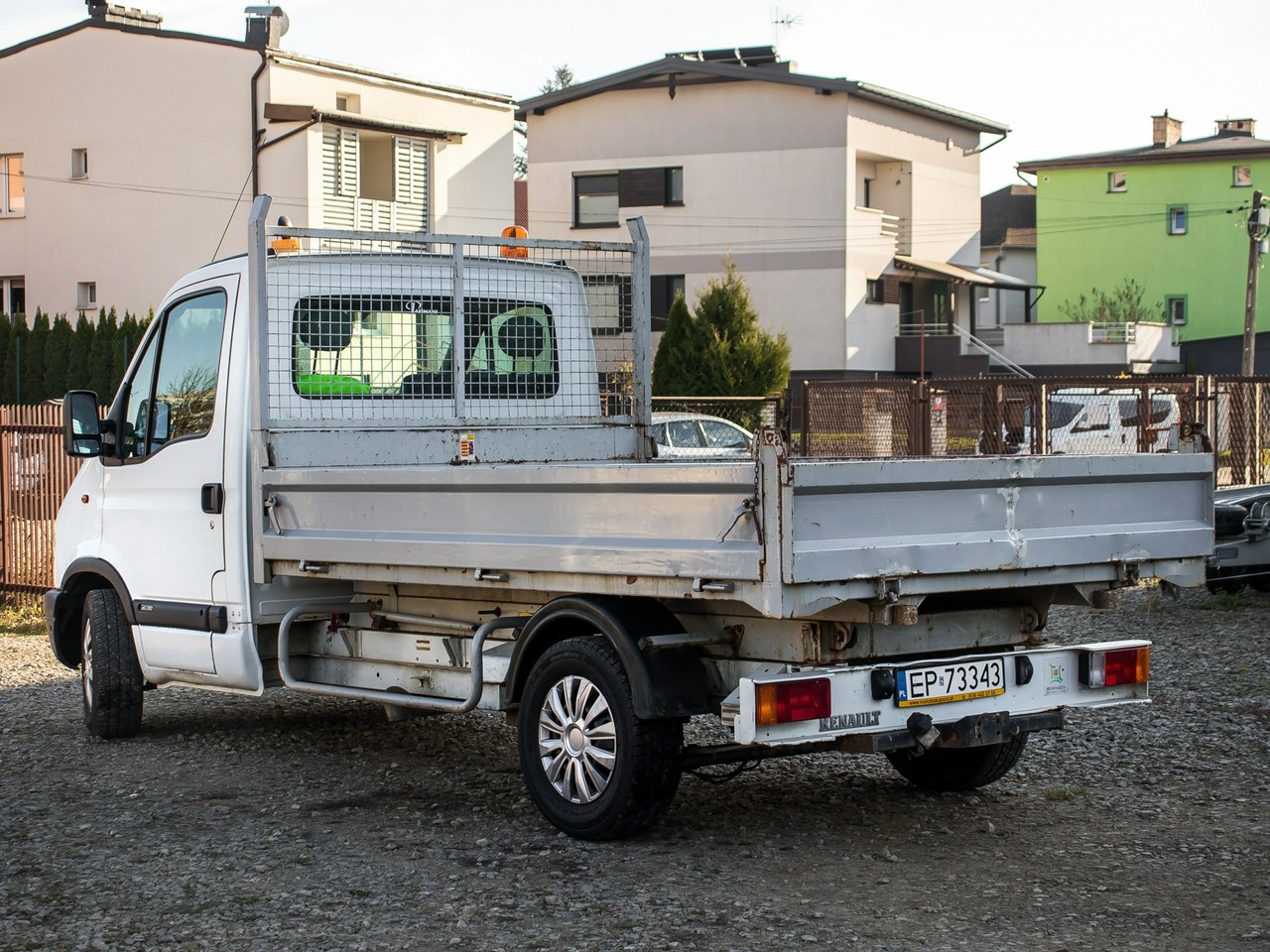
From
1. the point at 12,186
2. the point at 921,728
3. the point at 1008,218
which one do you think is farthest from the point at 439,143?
the point at 1008,218

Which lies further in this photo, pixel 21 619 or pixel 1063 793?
pixel 21 619

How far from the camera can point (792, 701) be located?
5672mm

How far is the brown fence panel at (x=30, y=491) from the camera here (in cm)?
1462

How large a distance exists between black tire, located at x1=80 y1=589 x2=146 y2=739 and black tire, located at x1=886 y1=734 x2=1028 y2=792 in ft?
13.2

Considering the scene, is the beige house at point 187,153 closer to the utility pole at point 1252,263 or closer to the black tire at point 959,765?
the utility pole at point 1252,263

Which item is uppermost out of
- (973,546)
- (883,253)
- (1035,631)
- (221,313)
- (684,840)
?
(883,253)

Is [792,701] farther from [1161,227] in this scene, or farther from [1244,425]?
[1161,227]

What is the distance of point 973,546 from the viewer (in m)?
5.79

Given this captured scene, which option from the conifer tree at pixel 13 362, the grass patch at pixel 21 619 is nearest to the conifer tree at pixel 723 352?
the conifer tree at pixel 13 362

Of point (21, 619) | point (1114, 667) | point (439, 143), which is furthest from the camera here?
point (439, 143)

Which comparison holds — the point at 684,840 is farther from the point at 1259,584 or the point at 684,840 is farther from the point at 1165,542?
the point at 1259,584

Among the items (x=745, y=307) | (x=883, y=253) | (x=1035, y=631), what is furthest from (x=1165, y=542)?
(x=883, y=253)

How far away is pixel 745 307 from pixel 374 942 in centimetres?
3335

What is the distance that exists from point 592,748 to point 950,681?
136cm
